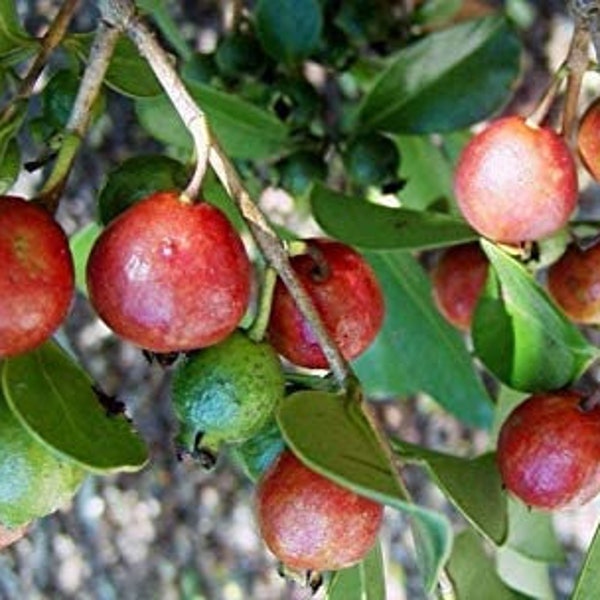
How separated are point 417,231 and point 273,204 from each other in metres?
1.02

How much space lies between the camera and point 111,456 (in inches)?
30.7

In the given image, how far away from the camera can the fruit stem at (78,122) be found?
2.54ft

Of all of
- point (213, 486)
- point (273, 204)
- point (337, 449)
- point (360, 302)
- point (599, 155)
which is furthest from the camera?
point (213, 486)

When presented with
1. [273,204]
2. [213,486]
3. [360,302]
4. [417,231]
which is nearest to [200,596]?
[213,486]

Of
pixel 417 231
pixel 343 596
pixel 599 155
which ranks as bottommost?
pixel 343 596

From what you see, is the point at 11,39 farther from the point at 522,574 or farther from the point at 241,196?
the point at 522,574

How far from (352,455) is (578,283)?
0.40 m

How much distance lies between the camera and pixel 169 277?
0.74 metres

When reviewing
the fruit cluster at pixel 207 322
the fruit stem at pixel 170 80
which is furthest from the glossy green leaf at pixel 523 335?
the fruit stem at pixel 170 80

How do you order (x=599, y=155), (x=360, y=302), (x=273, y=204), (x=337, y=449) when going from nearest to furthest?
(x=337, y=449) < (x=360, y=302) < (x=599, y=155) < (x=273, y=204)

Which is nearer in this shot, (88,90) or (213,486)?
(88,90)

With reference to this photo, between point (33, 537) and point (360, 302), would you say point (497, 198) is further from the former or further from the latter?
A: point (33, 537)

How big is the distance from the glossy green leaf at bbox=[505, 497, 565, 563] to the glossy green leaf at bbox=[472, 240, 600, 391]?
30 centimetres

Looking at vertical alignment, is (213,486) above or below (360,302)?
below
